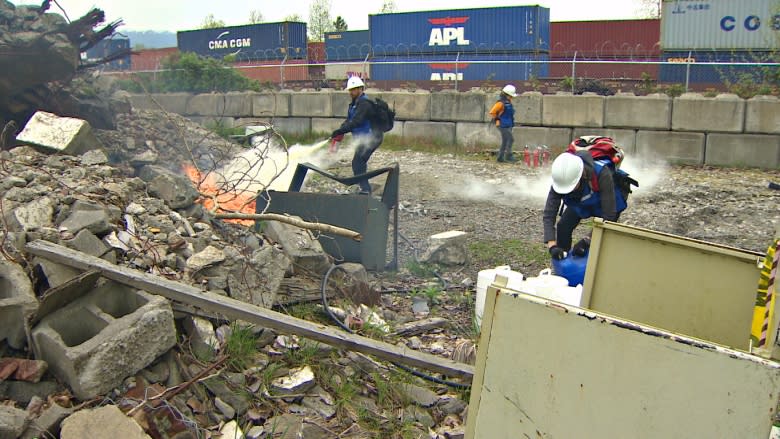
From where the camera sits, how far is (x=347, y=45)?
28.9 meters

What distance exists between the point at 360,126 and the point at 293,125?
23.2ft

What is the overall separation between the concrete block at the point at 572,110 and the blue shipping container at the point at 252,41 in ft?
51.5

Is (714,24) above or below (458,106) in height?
above

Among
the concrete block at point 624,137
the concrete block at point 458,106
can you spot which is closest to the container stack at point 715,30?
the concrete block at point 624,137

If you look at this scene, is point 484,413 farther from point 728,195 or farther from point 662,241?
point 728,195

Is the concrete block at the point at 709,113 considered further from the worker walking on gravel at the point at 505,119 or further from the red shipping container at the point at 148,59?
the red shipping container at the point at 148,59

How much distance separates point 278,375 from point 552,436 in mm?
2067

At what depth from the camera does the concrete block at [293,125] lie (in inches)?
613

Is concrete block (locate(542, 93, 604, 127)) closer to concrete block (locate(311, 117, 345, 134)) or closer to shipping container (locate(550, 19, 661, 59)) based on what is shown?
concrete block (locate(311, 117, 345, 134))

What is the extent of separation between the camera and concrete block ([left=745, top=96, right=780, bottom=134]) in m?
11.7

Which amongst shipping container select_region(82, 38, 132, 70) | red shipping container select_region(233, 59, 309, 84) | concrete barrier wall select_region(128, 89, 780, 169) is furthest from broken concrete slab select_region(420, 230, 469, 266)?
red shipping container select_region(233, 59, 309, 84)

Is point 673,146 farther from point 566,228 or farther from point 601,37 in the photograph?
point 601,37

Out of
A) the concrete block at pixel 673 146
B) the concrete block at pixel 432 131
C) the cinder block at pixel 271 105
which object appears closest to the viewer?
the concrete block at pixel 673 146

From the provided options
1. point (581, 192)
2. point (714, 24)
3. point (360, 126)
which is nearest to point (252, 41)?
point (714, 24)
